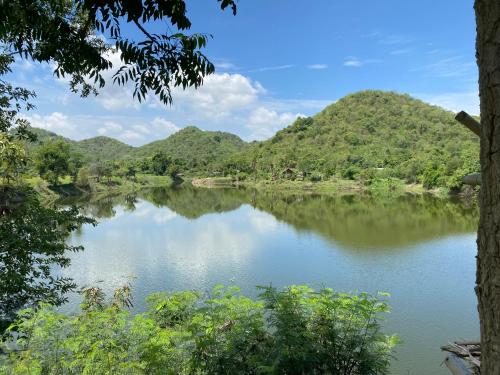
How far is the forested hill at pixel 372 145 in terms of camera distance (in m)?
56.3

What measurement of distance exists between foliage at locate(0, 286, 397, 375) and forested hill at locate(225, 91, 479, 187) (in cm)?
4391

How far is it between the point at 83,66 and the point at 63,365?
11.0 feet

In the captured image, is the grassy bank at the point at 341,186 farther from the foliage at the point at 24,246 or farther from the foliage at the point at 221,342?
the foliage at the point at 24,246

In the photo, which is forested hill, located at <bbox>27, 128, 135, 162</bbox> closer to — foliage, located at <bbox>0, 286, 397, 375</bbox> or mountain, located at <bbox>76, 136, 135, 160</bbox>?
mountain, located at <bbox>76, 136, 135, 160</bbox>

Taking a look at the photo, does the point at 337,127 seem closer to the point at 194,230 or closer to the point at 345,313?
the point at 194,230

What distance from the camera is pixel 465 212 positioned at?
31562 millimetres

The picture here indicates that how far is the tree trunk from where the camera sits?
138 cm

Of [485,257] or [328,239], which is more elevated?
[485,257]

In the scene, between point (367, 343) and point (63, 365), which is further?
point (367, 343)

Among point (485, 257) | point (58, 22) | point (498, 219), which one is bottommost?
point (485, 257)

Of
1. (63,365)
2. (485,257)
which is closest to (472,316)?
(63,365)

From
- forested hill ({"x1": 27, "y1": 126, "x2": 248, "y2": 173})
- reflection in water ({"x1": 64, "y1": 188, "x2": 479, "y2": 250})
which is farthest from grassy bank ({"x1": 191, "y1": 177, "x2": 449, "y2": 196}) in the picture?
forested hill ({"x1": 27, "y1": 126, "x2": 248, "y2": 173})

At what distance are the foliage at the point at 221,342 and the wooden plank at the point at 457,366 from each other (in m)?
1.28

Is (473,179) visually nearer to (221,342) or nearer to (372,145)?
(221,342)
